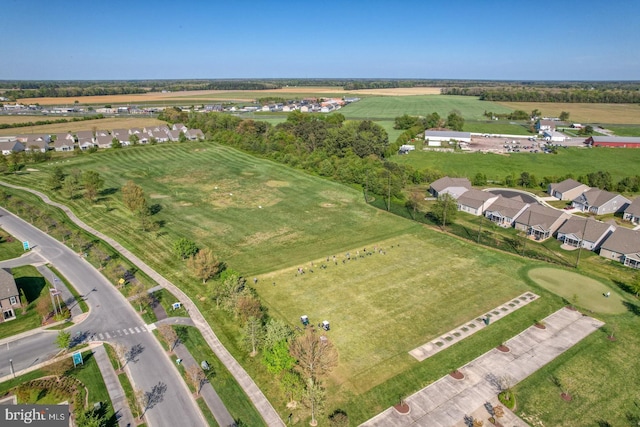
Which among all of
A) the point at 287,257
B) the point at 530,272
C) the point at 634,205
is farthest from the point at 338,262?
the point at 634,205

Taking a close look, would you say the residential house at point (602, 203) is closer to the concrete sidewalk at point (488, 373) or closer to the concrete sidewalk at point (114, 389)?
the concrete sidewalk at point (488, 373)

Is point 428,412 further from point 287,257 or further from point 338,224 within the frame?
point 338,224

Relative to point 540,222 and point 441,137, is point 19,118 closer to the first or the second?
point 441,137

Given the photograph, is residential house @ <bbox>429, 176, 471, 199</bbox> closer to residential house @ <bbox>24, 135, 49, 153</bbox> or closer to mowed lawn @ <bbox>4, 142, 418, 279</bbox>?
mowed lawn @ <bbox>4, 142, 418, 279</bbox>

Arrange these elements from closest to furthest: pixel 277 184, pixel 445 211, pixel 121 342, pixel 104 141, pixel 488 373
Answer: pixel 488 373 < pixel 121 342 < pixel 445 211 < pixel 277 184 < pixel 104 141

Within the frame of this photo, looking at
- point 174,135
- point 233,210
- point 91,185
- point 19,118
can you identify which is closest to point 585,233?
point 233,210

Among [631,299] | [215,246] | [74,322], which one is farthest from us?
[215,246]

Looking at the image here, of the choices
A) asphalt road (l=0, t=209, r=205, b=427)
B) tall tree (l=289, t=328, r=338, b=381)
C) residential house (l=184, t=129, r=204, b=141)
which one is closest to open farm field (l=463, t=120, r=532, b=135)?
residential house (l=184, t=129, r=204, b=141)
